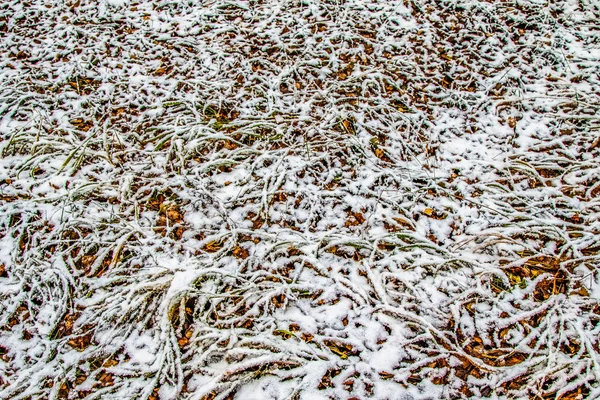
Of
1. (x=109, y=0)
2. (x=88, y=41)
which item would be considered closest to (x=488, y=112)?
(x=88, y=41)

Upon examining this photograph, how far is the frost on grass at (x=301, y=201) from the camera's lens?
1956mm

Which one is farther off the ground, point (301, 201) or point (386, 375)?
point (301, 201)

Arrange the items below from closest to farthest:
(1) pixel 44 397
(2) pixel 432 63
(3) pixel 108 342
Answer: (1) pixel 44 397 < (3) pixel 108 342 < (2) pixel 432 63

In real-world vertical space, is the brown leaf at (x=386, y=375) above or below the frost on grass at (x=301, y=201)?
below

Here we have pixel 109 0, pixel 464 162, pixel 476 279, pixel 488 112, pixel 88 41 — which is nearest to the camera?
pixel 476 279

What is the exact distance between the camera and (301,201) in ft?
8.75

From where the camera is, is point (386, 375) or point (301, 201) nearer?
point (386, 375)

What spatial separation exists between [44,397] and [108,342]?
360 mm

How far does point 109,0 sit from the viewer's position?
432cm

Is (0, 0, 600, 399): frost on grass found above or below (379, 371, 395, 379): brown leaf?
above

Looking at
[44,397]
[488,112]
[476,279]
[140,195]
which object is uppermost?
[488,112]

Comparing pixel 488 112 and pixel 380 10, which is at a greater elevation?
pixel 380 10

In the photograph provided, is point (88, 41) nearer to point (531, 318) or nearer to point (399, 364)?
point (399, 364)

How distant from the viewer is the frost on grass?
1956 millimetres
